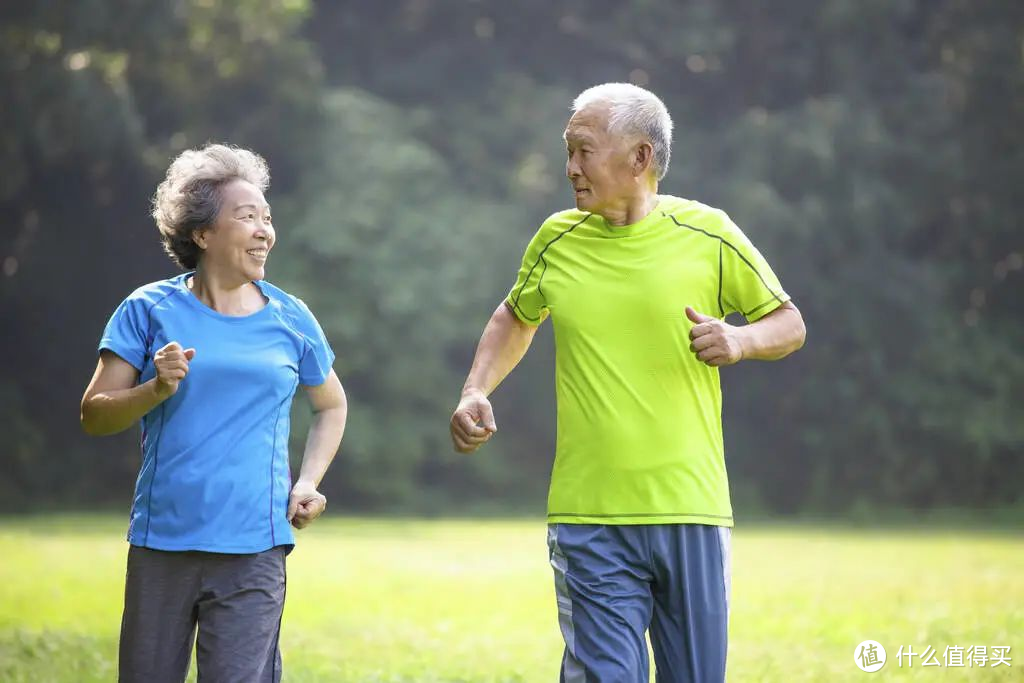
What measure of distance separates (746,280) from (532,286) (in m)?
0.61

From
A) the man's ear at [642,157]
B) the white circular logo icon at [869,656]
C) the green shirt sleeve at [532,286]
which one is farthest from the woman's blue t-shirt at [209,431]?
the white circular logo icon at [869,656]

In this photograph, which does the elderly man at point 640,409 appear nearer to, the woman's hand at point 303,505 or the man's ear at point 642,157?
the man's ear at point 642,157

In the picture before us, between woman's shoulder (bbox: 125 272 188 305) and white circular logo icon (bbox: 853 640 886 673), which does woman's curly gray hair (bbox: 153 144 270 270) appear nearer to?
woman's shoulder (bbox: 125 272 188 305)

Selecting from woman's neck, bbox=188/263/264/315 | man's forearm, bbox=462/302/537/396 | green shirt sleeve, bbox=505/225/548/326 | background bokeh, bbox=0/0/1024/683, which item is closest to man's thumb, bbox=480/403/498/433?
man's forearm, bbox=462/302/537/396

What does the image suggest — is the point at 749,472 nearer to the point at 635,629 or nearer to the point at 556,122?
the point at 556,122

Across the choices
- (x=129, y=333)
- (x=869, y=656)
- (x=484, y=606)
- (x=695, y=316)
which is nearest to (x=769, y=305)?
(x=695, y=316)

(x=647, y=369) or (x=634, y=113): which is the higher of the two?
(x=634, y=113)

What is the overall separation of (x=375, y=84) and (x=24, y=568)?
16.4 meters

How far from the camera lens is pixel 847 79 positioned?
1009 inches

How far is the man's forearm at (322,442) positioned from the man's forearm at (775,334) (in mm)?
1150

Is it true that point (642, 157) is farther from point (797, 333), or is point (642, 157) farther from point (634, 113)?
point (797, 333)

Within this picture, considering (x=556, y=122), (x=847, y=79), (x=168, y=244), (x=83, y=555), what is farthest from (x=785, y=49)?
(x=168, y=244)

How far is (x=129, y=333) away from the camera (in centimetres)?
393

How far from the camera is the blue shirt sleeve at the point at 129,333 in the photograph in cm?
390
